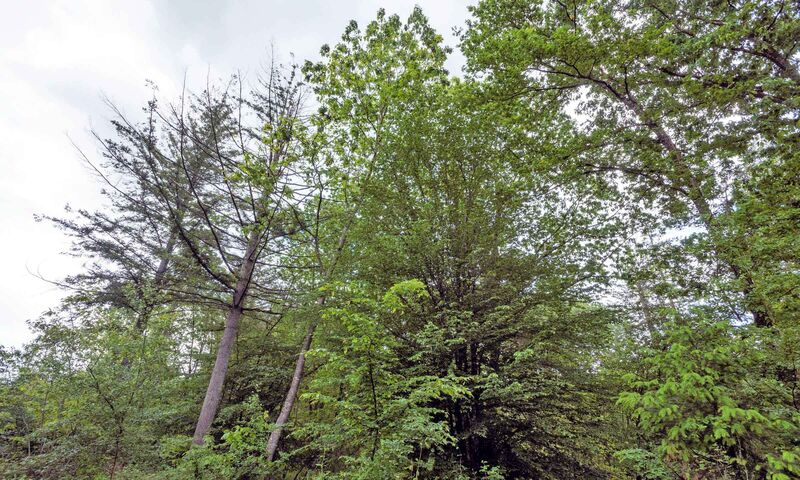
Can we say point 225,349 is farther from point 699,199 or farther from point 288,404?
point 699,199

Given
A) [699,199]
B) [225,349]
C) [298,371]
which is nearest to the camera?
[699,199]

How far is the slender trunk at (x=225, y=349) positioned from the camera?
5883 mm

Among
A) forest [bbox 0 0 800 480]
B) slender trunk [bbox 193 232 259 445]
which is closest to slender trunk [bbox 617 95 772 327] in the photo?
forest [bbox 0 0 800 480]

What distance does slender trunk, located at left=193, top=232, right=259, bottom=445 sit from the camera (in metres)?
5.88

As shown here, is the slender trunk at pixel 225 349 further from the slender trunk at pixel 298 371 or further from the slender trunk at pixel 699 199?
the slender trunk at pixel 699 199

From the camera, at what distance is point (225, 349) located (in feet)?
21.6

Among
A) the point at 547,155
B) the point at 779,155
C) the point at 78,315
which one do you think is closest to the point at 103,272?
the point at 78,315

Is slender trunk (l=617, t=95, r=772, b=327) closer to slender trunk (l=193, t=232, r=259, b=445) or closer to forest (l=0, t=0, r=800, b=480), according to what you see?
forest (l=0, t=0, r=800, b=480)

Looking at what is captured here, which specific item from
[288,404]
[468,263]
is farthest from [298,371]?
[468,263]

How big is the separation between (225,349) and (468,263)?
552 cm

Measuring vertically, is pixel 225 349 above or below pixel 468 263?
below

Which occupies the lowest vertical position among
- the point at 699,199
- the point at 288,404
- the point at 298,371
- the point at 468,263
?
the point at 288,404

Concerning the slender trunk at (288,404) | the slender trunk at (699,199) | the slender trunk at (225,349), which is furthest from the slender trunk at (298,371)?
the slender trunk at (699,199)

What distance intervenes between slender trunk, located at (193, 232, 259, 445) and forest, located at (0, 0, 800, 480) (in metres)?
0.06
